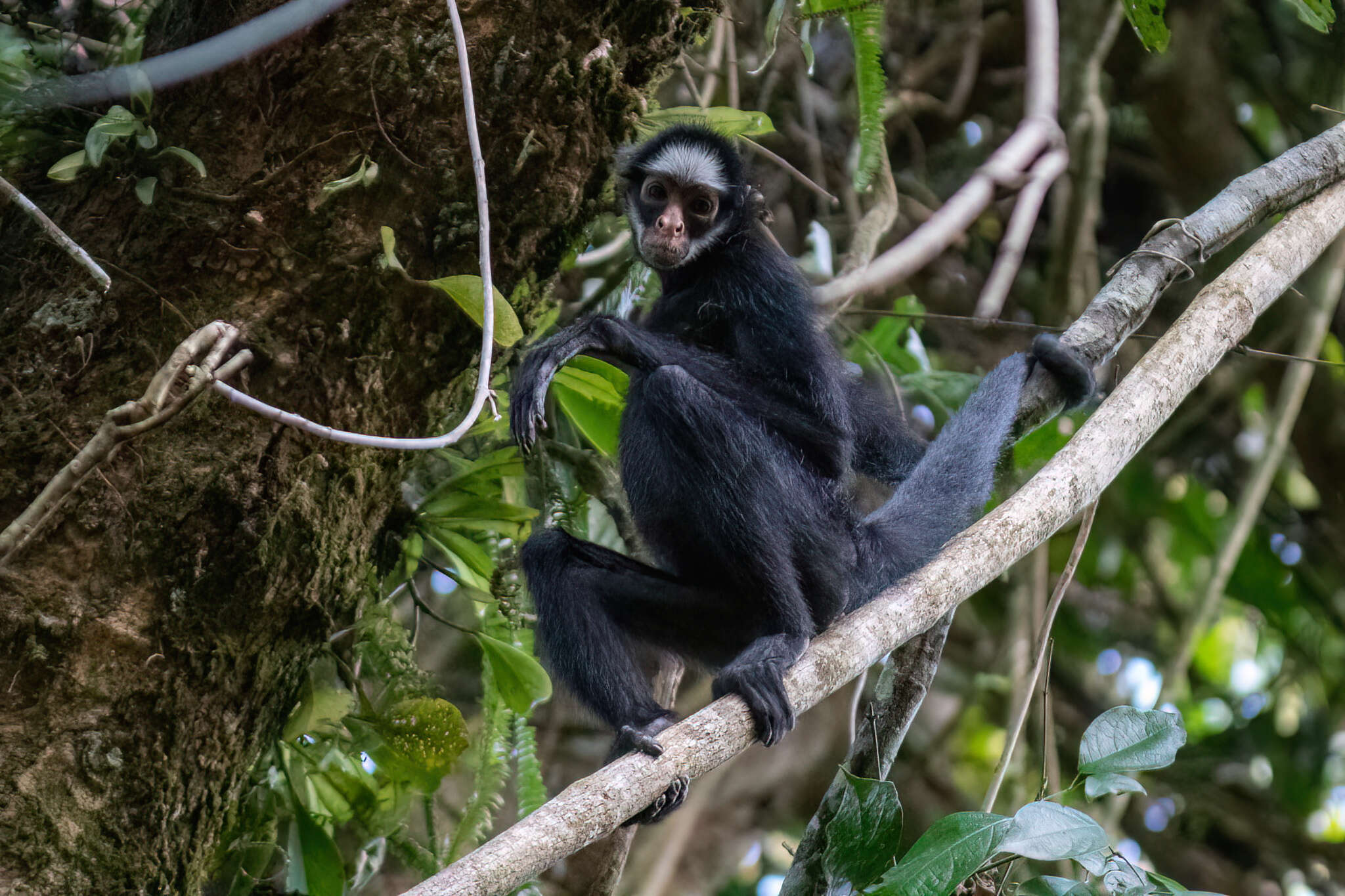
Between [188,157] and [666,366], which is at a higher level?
[188,157]

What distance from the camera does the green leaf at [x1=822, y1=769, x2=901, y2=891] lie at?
2.75m

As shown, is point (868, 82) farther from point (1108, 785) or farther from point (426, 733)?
point (426, 733)

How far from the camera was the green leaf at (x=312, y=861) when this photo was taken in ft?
13.1

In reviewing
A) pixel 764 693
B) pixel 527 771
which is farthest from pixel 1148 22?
pixel 527 771

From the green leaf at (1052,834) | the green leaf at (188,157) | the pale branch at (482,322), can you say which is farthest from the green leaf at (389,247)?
the green leaf at (1052,834)

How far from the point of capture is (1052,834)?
232cm

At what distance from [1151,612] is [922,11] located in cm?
482

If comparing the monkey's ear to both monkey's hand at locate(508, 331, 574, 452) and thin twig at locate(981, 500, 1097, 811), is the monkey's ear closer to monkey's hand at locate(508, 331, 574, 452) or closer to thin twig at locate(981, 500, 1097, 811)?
monkey's hand at locate(508, 331, 574, 452)

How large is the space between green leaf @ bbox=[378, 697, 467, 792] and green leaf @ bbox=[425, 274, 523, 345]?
59.3 inches

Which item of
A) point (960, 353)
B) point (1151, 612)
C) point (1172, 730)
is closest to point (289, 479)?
point (1172, 730)

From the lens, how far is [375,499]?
11.4 ft

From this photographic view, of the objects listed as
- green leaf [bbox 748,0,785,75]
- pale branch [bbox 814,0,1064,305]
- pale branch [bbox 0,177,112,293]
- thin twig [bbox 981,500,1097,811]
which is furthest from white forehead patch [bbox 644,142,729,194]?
pale branch [bbox 0,177,112,293]

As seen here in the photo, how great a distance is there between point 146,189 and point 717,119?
250cm

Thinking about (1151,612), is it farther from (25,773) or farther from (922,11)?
(25,773)
